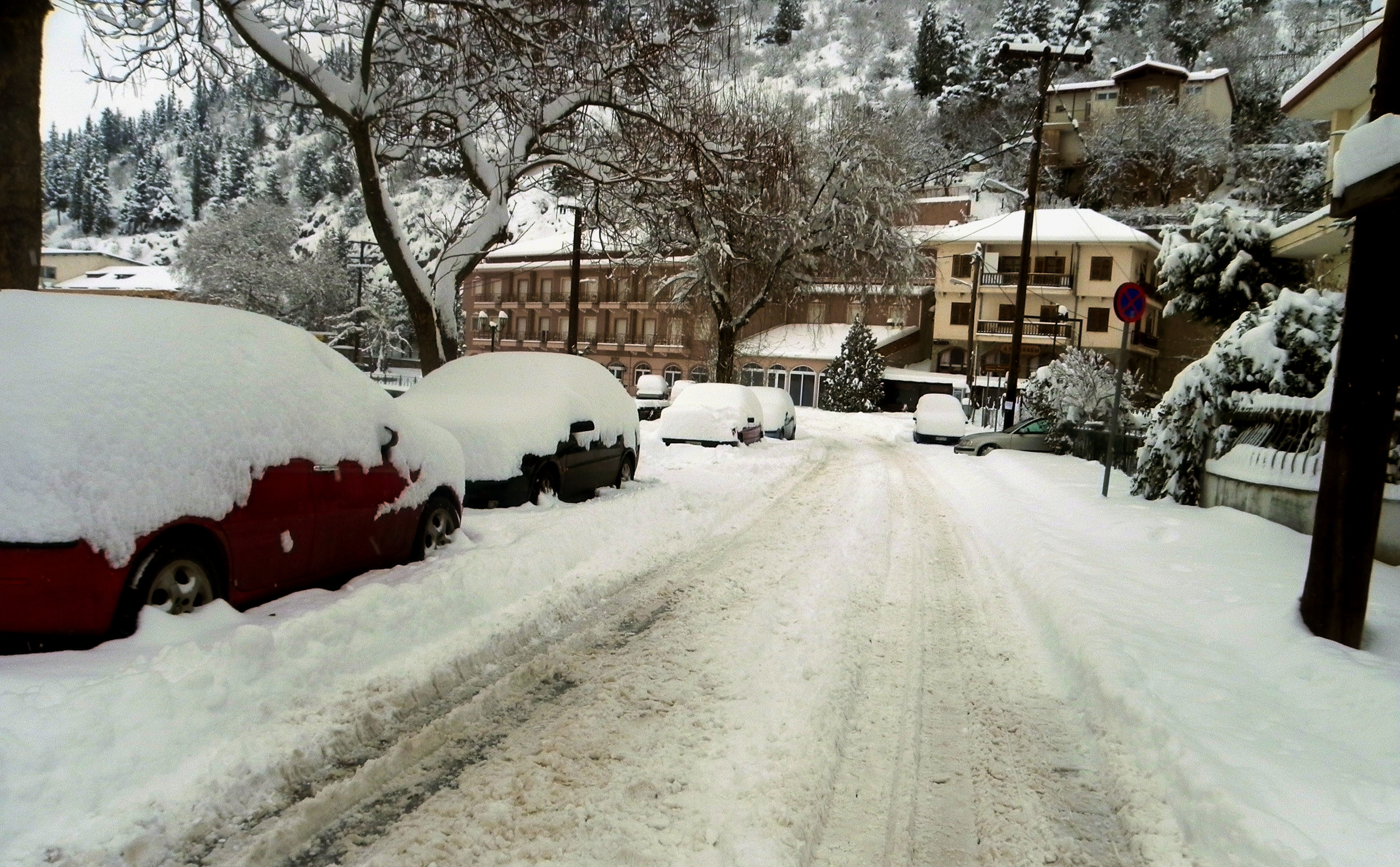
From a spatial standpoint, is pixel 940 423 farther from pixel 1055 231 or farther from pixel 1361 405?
pixel 1055 231

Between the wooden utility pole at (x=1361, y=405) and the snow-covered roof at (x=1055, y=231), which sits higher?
the snow-covered roof at (x=1055, y=231)

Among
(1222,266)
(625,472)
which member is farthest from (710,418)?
(1222,266)

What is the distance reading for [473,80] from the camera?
434 inches

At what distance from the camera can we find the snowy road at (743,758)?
2928mm

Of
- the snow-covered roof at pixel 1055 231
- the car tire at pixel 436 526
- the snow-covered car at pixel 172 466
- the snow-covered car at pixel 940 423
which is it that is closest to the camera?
the snow-covered car at pixel 172 466

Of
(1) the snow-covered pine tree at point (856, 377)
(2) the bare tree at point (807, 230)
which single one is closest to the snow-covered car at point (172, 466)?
(2) the bare tree at point (807, 230)

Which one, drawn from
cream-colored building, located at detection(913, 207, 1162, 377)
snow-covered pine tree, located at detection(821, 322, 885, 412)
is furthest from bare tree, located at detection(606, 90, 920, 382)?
cream-colored building, located at detection(913, 207, 1162, 377)

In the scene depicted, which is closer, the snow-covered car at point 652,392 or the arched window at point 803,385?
the snow-covered car at point 652,392

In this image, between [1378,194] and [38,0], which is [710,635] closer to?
[1378,194]

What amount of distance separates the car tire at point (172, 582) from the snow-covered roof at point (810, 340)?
44.0 metres

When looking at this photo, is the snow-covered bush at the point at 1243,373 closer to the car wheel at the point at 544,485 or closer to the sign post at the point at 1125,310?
the sign post at the point at 1125,310

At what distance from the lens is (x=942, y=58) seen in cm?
7675

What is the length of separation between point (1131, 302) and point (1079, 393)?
9.22 metres

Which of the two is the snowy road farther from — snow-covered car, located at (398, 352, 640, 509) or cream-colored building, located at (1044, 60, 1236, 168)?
cream-colored building, located at (1044, 60, 1236, 168)
